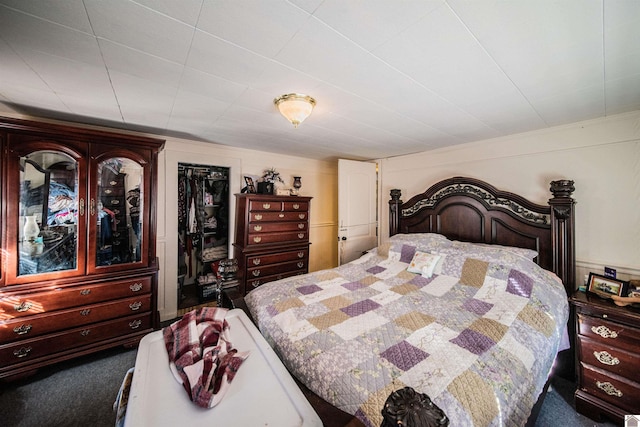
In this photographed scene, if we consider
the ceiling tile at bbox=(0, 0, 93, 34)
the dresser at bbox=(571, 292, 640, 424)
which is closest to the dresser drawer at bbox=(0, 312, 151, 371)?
the ceiling tile at bbox=(0, 0, 93, 34)

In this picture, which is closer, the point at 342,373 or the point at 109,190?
the point at 342,373

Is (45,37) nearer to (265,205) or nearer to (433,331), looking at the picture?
(265,205)

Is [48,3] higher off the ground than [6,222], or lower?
higher

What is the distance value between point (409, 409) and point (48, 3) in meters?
1.87

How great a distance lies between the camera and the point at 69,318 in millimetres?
1993

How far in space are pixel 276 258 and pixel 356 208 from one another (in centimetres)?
148

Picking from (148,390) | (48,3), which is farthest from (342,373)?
(48,3)

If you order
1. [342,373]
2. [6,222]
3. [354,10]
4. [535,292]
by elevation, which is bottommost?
[342,373]

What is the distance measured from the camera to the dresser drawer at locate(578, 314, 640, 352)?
1.55m

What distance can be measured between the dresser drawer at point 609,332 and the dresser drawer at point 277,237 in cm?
280

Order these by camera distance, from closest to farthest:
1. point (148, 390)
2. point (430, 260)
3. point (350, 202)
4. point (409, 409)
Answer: point (409, 409) → point (148, 390) → point (430, 260) → point (350, 202)

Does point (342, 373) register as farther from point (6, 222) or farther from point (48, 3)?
point (6, 222)

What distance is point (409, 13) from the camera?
959 millimetres

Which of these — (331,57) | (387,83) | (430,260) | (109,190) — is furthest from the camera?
(430,260)
